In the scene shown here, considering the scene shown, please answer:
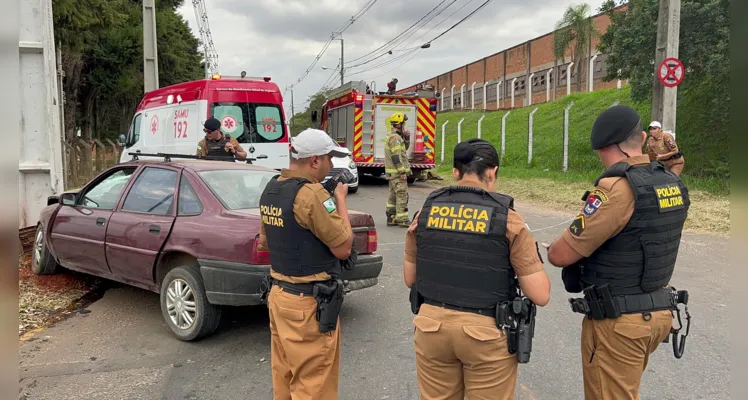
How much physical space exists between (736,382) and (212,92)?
10176 mm

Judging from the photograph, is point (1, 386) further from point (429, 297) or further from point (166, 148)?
point (166, 148)

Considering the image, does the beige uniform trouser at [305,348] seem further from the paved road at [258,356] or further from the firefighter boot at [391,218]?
the firefighter boot at [391,218]

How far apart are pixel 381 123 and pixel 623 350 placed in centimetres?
1377

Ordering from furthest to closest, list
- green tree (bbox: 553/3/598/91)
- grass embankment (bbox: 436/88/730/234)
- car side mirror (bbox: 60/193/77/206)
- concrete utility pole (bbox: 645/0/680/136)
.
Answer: green tree (bbox: 553/3/598/91)
grass embankment (bbox: 436/88/730/234)
concrete utility pole (bbox: 645/0/680/136)
car side mirror (bbox: 60/193/77/206)

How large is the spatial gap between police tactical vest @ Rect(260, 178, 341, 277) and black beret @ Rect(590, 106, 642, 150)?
1.43 m

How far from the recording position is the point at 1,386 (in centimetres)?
100

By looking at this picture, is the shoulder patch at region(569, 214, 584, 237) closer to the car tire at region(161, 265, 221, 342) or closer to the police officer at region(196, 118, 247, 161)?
the car tire at region(161, 265, 221, 342)

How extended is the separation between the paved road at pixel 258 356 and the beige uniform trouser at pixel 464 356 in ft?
4.01

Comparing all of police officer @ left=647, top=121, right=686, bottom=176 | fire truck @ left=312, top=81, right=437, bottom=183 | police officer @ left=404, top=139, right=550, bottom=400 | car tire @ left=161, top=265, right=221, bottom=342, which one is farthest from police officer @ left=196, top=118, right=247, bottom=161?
fire truck @ left=312, top=81, right=437, bottom=183

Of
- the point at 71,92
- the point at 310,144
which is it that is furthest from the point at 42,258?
the point at 71,92

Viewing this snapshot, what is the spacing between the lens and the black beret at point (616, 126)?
2.47 meters

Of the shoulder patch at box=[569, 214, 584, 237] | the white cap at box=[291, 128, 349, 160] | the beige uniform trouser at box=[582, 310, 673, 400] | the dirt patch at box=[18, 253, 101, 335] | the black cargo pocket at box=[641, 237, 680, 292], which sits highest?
the white cap at box=[291, 128, 349, 160]

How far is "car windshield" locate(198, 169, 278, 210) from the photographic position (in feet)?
15.5

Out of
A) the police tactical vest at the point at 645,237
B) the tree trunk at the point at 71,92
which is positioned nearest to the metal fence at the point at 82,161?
the tree trunk at the point at 71,92
